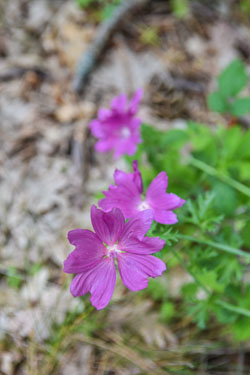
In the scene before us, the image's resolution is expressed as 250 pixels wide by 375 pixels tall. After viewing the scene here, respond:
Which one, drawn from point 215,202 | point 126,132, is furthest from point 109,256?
point 126,132

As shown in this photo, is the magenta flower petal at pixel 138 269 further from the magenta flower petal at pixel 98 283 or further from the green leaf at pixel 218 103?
the green leaf at pixel 218 103

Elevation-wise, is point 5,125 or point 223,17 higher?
point 223,17

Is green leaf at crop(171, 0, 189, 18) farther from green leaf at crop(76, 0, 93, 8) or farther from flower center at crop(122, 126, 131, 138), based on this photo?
flower center at crop(122, 126, 131, 138)

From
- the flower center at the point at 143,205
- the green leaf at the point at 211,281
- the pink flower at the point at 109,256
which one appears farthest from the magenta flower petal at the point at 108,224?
the green leaf at the point at 211,281

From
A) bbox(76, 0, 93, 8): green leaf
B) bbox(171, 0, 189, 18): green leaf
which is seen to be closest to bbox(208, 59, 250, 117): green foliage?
bbox(171, 0, 189, 18): green leaf

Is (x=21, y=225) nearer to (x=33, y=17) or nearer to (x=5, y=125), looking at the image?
(x=5, y=125)

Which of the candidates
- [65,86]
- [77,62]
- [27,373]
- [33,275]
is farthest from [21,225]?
[77,62]
